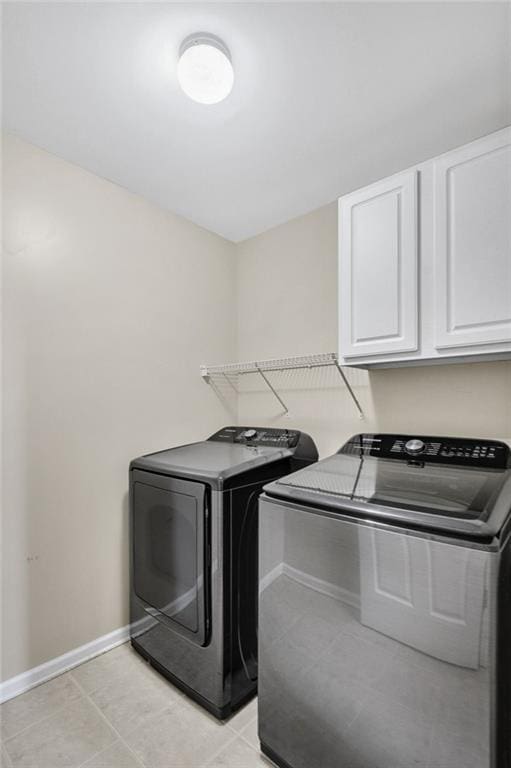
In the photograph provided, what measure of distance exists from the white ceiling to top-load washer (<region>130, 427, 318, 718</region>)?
4.87 feet

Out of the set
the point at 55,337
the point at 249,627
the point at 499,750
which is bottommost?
the point at 249,627

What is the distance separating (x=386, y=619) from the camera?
102 centimetres

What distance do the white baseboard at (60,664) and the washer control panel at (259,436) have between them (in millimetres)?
1151

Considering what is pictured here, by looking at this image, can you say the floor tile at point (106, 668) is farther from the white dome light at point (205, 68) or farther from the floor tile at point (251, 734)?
the white dome light at point (205, 68)

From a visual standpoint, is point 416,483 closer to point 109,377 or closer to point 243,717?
point 243,717

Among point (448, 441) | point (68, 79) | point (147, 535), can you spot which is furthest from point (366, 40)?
point (147, 535)

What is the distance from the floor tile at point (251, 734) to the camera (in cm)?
139

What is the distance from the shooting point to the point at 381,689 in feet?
3.38

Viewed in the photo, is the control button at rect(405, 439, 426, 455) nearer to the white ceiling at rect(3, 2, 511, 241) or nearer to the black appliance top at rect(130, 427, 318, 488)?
the black appliance top at rect(130, 427, 318, 488)

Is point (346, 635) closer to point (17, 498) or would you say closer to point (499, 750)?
point (499, 750)

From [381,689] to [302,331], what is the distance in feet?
5.81

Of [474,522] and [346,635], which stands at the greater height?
[474,522]

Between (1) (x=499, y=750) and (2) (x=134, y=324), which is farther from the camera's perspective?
(2) (x=134, y=324)

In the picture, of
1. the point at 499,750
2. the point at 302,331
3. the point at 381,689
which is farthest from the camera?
the point at 302,331
